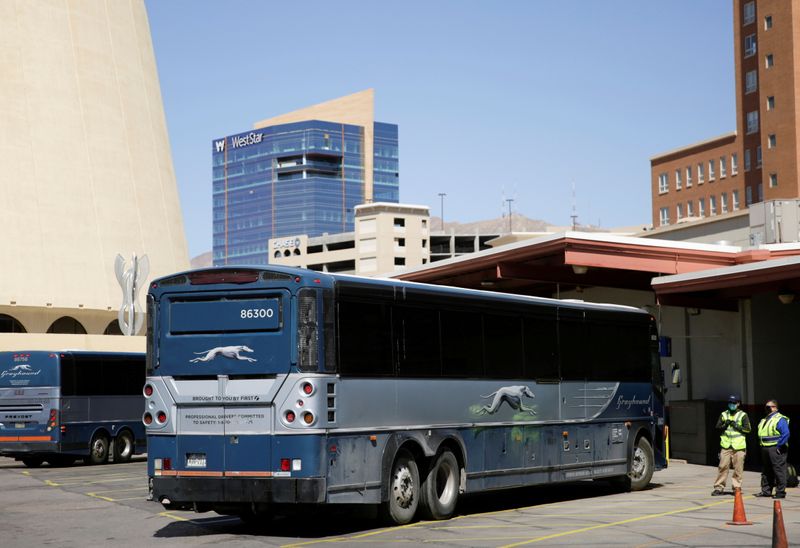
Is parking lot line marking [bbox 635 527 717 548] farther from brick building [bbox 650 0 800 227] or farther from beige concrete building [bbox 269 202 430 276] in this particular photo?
beige concrete building [bbox 269 202 430 276]

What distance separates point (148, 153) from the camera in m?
80.6

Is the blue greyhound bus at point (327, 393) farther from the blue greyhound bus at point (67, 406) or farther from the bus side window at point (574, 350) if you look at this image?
the blue greyhound bus at point (67, 406)

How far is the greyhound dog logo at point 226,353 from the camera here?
15.5 meters

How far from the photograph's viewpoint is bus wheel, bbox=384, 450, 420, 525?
16.4 meters

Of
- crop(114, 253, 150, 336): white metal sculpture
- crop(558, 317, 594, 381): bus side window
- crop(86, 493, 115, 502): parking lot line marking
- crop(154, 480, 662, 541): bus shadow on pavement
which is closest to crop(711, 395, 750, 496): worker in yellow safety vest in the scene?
crop(154, 480, 662, 541): bus shadow on pavement

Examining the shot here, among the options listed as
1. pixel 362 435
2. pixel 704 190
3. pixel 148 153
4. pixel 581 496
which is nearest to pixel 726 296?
pixel 581 496

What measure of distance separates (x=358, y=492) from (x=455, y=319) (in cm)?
338

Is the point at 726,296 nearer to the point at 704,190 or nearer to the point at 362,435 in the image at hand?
the point at 362,435

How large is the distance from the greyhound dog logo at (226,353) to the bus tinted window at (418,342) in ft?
7.59

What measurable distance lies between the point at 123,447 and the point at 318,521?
1811cm

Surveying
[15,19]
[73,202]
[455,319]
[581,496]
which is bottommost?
[581,496]

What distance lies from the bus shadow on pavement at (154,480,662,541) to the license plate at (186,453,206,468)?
3.20ft

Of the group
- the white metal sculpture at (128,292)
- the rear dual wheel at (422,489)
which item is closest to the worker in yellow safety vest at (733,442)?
the rear dual wheel at (422,489)

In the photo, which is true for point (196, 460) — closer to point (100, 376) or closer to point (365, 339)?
point (365, 339)
